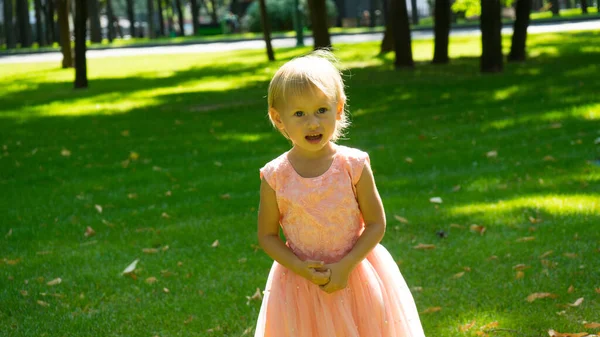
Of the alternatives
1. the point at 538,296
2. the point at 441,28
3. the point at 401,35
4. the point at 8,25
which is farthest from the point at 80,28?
the point at 8,25

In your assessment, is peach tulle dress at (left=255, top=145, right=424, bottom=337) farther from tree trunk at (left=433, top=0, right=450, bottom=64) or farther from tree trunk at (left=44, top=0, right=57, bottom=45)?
tree trunk at (left=44, top=0, right=57, bottom=45)

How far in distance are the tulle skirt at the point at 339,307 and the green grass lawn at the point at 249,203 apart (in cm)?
154

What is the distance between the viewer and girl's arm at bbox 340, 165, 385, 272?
3342 millimetres

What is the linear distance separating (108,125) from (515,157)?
6.72 m

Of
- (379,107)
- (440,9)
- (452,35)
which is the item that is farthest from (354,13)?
(379,107)

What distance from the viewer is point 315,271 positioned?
3.26m

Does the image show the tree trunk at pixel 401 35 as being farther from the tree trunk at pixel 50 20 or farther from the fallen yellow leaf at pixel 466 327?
the tree trunk at pixel 50 20

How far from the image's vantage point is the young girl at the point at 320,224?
328cm

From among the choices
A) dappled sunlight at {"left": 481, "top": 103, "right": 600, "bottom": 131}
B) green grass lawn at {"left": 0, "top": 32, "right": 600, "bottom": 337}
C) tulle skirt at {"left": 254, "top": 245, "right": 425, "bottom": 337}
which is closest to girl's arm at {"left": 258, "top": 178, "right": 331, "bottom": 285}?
tulle skirt at {"left": 254, "top": 245, "right": 425, "bottom": 337}

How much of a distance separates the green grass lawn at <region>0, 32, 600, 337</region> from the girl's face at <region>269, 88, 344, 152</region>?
1.98m

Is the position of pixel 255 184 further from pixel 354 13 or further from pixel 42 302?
pixel 354 13

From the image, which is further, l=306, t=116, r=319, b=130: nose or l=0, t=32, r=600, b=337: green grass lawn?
l=0, t=32, r=600, b=337: green grass lawn

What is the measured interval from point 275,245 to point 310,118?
47 centimetres

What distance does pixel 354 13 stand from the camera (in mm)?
61188
